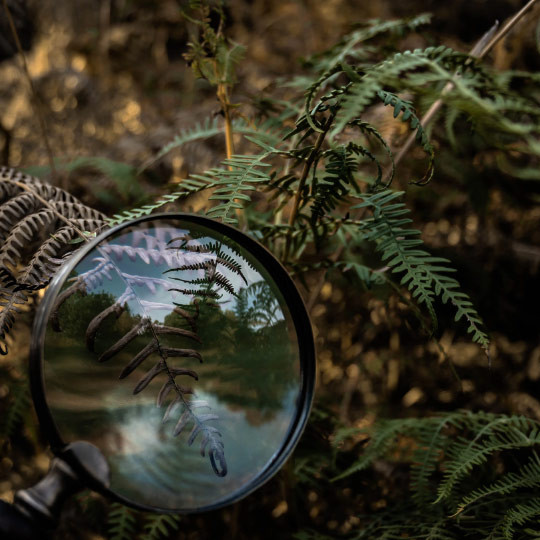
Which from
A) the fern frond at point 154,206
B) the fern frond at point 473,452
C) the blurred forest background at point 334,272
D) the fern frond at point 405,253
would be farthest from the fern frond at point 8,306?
the fern frond at point 473,452

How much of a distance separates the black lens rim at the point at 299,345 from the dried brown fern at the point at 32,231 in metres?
0.08

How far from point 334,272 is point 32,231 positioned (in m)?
0.57

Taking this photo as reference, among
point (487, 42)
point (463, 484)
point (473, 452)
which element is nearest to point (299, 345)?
point (473, 452)

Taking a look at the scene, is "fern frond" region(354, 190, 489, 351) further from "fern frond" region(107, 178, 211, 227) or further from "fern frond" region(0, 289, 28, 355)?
"fern frond" region(0, 289, 28, 355)

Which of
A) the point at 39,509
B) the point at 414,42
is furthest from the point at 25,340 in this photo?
the point at 414,42

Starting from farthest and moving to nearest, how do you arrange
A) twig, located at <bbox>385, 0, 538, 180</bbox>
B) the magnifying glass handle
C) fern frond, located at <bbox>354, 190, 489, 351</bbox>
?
twig, located at <bbox>385, 0, 538, 180</bbox> < fern frond, located at <bbox>354, 190, 489, 351</bbox> < the magnifying glass handle

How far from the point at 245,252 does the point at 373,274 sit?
0.24 meters

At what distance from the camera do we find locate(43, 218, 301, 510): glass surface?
0.44 meters

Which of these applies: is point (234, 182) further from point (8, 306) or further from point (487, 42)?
point (487, 42)

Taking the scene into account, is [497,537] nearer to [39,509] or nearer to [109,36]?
[39,509]

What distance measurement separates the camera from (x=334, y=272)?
3.04ft

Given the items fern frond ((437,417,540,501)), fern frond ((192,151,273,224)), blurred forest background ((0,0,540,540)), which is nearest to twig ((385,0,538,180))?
blurred forest background ((0,0,540,540))

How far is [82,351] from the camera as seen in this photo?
1.47ft

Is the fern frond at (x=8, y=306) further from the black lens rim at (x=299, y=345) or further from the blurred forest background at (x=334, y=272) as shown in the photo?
the blurred forest background at (x=334, y=272)
